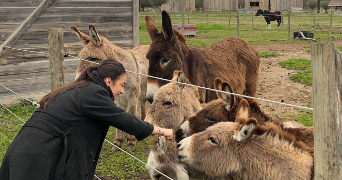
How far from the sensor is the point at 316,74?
7.68 ft

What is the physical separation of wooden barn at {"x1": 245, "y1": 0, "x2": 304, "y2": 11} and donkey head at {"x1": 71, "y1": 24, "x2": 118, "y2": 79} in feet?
163

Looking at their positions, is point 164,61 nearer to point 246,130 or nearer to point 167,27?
point 167,27

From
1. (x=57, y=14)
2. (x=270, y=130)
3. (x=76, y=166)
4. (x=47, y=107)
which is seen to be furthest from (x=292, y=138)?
(x=57, y=14)

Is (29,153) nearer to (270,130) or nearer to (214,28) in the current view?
(270,130)

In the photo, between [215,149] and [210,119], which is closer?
[215,149]

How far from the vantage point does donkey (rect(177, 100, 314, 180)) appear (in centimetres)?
316

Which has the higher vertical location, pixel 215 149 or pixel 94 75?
pixel 94 75

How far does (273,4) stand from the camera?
178ft

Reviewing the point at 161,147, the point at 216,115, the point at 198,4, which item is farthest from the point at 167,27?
the point at 198,4

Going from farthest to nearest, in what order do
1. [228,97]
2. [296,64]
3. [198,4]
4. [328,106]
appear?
[198,4] → [296,64] → [228,97] → [328,106]

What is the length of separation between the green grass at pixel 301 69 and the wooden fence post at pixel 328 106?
871 centimetres

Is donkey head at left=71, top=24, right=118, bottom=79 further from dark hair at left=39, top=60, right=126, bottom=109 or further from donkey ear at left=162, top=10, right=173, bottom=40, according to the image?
dark hair at left=39, top=60, right=126, bottom=109

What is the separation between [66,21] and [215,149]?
7070 millimetres

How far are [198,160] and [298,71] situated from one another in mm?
9742
